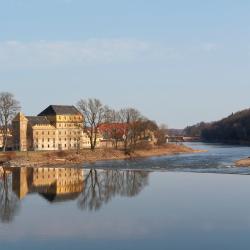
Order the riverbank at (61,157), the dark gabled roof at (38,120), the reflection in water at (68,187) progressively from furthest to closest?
the dark gabled roof at (38,120), the riverbank at (61,157), the reflection in water at (68,187)

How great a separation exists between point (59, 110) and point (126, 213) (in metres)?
74.6

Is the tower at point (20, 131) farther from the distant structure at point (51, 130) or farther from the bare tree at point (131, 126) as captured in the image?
the bare tree at point (131, 126)

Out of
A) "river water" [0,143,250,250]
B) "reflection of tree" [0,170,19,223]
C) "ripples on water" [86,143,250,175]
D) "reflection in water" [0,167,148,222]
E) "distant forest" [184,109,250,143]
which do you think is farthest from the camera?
"distant forest" [184,109,250,143]

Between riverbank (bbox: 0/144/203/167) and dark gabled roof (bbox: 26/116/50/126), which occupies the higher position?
dark gabled roof (bbox: 26/116/50/126)

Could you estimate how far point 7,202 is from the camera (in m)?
32.0

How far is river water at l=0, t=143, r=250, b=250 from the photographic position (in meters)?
19.5

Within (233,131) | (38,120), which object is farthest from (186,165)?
(233,131)

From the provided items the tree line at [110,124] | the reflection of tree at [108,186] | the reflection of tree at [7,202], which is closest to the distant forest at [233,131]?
the tree line at [110,124]

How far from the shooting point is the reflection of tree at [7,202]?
26.2 metres

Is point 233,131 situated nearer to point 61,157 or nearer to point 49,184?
point 61,157

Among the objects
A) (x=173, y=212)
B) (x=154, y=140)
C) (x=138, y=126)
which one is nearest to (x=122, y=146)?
(x=138, y=126)

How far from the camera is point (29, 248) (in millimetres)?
18641

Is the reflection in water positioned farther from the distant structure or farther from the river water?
the distant structure

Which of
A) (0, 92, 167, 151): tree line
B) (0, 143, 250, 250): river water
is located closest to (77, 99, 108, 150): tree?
(0, 92, 167, 151): tree line
